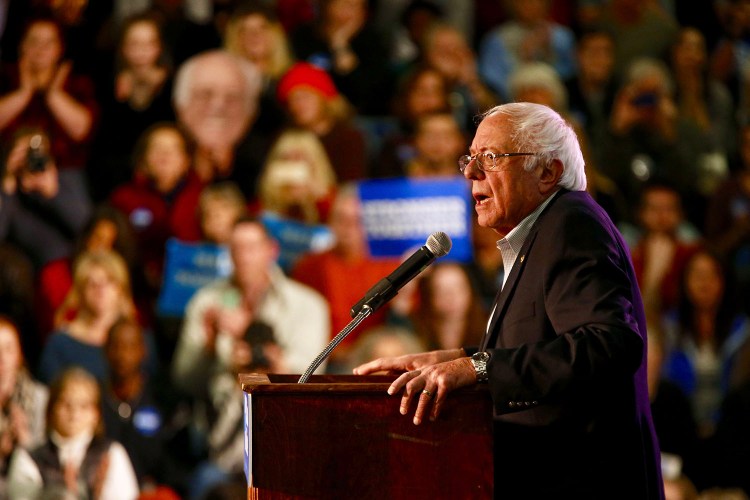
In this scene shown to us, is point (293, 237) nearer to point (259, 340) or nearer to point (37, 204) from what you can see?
point (259, 340)

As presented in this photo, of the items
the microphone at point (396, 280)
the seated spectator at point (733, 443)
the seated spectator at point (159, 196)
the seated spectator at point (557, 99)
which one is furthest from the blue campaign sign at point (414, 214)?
the microphone at point (396, 280)

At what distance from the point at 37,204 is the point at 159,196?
646 millimetres

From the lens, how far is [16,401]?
18.6ft

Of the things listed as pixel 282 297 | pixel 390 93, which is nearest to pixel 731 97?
pixel 390 93

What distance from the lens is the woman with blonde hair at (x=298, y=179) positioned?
6273 mm

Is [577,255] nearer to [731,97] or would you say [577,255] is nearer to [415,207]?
[415,207]

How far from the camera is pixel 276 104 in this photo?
643cm

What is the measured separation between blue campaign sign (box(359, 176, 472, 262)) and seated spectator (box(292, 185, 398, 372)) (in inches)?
2.4

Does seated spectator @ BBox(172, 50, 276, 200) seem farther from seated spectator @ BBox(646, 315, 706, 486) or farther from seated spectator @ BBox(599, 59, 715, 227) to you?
seated spectator @ BBox(646, 315, 706, 486)

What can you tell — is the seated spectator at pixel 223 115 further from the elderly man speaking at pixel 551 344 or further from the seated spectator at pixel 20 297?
the elderly man speaking at pixel 551 344

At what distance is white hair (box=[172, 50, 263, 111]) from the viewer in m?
6.35

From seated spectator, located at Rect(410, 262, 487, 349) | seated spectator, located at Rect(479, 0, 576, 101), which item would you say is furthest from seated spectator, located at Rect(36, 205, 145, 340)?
seated spectator, located at Rect(479, 0, 576, 101)

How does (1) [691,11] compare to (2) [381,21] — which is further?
(1) [691,11]

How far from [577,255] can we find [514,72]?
494 centimetres
